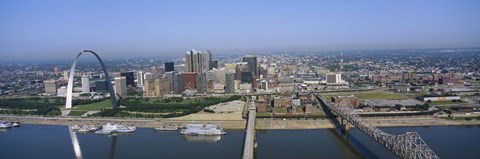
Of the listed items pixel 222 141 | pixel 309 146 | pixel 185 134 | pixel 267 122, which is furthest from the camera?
pixel 267 122

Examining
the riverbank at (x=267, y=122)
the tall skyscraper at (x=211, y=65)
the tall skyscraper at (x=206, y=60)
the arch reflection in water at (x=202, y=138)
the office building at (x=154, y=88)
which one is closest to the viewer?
the arch reflection in water at (x=202, y=138)

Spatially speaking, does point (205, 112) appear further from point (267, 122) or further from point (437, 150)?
point (437, 150)

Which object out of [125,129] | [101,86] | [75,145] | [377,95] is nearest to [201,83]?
[101,86]

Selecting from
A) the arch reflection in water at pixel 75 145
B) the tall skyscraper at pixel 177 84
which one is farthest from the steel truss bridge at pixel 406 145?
the tall skyscraper at pixel 177 84

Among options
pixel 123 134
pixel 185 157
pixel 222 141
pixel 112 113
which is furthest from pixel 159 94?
pixel 185 157

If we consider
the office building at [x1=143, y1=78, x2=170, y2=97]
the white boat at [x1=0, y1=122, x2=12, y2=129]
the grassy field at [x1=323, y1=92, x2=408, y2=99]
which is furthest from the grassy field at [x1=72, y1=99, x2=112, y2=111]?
the grassy field at [x1=323, y1=92, x2=408, y2=99]

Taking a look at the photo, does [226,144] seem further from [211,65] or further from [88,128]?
[211,65]

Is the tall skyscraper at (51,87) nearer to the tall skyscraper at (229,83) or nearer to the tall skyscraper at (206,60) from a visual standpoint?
the tall skyscraper at (206,60)
